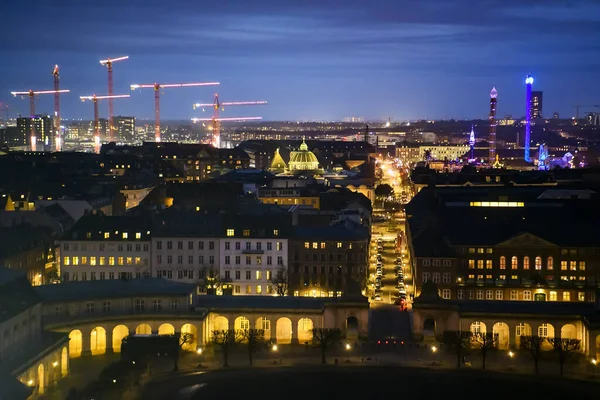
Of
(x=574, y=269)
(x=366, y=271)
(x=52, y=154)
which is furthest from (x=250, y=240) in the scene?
(x=52, y=154)

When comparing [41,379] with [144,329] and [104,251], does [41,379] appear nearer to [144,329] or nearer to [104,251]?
[144,329]

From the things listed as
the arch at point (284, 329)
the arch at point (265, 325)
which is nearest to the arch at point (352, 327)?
the arch at point (284, 329)

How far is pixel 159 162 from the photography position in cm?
9550

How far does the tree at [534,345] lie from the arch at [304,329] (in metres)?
7.35

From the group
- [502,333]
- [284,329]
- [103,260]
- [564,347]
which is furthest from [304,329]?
[103,260]

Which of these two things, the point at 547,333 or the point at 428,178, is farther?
the point at 428,178

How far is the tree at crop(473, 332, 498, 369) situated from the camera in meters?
32.2

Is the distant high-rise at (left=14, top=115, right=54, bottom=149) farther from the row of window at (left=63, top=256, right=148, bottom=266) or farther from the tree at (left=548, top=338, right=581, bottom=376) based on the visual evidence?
the tree at (left=548, top=338, right=581, bottom=376)

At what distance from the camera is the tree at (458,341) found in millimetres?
32438

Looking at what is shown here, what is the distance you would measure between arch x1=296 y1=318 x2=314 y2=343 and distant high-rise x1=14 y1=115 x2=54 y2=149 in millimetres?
121766

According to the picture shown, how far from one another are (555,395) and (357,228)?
19.3m

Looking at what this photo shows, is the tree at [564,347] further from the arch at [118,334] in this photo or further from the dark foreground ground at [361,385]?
the arch at [118,334]

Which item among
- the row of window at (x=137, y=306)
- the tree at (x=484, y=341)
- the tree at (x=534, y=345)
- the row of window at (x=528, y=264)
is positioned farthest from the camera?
the row of window at (x=528, y=264)

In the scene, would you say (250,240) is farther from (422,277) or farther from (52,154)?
(52,154)
